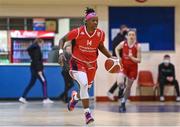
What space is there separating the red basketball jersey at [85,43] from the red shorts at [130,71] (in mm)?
3352

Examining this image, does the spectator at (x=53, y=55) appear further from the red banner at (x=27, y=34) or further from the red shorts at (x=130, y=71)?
the red shorts at (x=130, y=71)

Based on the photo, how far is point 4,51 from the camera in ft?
62.2

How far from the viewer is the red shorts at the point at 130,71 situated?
1323cm

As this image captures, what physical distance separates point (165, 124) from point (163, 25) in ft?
29.9

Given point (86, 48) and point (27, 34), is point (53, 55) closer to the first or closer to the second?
point (27, 34)

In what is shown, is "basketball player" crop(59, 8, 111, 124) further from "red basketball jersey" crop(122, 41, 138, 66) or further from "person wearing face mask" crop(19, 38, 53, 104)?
"person wearing face mask" crop(19, 38, 53, 104)

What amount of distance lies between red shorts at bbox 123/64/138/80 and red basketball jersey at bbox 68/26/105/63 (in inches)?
132

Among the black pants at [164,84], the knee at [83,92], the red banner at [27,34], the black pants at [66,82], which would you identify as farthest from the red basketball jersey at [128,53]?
the red banner at [27,34]

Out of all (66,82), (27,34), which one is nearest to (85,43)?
(66,82)

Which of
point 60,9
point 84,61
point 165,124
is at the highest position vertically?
point 60,9

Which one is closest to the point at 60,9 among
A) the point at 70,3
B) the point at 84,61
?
the point at 70,3

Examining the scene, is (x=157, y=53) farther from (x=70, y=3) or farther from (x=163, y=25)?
(x=70, y=3)

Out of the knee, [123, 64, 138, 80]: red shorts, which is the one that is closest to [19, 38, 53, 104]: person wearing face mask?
[123, 64, 138, 80]: red shorts

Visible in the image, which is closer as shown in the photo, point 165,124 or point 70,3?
point 165,124
